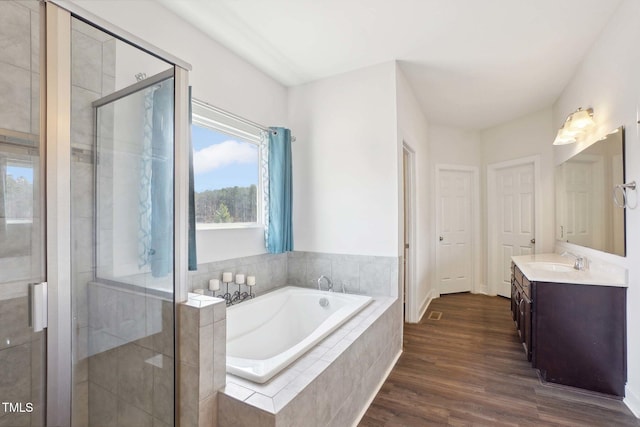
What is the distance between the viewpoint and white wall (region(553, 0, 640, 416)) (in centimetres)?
191

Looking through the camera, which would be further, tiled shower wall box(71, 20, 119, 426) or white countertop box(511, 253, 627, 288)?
white countertop box(511, 253, 627, 288)

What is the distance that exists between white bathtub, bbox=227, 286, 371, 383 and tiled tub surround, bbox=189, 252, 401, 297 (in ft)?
0.62

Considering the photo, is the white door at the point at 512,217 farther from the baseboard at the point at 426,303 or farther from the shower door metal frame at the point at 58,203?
the shower door metal frame at the point at 58,203

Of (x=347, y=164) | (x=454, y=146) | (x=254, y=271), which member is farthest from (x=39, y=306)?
(x=454, y=146)

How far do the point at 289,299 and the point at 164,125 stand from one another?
193 centimetres

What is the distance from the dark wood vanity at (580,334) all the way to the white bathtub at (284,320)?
4.27ft

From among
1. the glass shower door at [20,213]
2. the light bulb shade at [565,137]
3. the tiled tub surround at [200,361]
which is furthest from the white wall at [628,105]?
the glass shower door at [20,213]

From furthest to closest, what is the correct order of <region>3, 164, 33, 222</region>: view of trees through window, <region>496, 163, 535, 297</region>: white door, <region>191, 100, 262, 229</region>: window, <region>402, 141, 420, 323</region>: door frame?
<region>496, 163, 535, 297</region>: white door
<region>402, 141, 420, 323</region>: door frame
<region>191, 100, 262, 229</region>: window
<region>3, 164, 33, 222</region>: view of trees through window

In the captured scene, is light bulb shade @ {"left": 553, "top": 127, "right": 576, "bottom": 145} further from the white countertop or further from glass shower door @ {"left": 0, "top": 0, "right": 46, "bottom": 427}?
glass shower door @ {"left": 0, "top": 0, "right": 46, "bottom": 427}

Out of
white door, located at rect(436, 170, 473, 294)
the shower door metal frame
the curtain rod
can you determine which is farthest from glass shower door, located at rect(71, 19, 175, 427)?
white door, located at rect(436, 170, 473, 294)

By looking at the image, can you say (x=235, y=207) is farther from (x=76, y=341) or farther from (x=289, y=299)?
(x=76, y=341)

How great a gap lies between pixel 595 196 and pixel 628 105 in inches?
30.1

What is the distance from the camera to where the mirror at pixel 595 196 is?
7.00 feet

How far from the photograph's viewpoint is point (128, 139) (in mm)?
1469
